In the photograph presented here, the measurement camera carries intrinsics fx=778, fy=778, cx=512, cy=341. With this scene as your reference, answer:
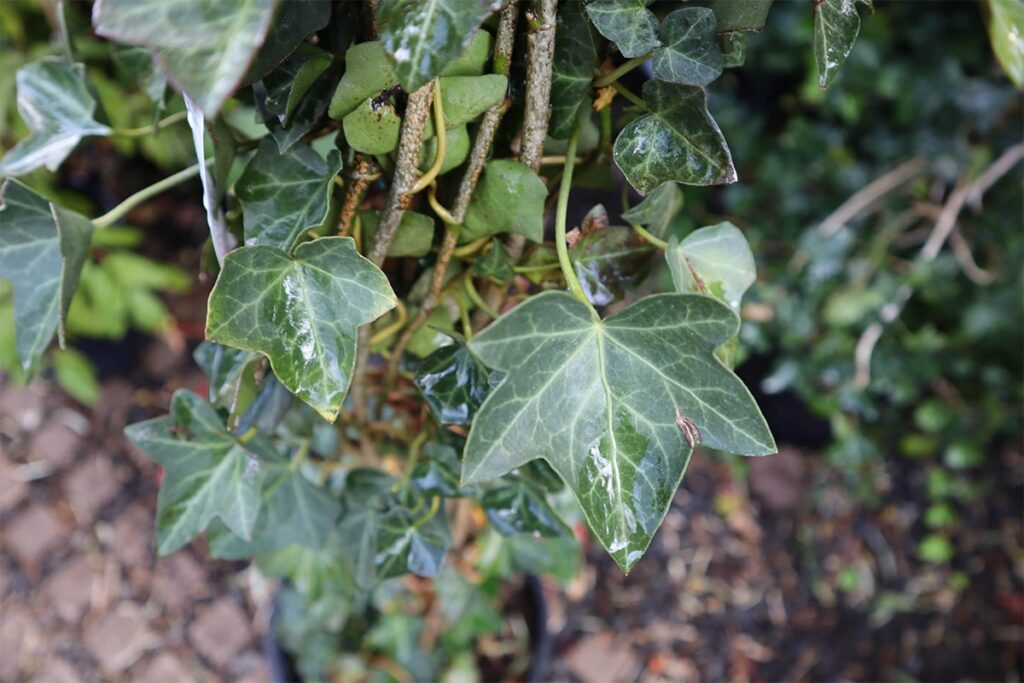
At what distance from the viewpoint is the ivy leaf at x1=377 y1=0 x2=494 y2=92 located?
336mm

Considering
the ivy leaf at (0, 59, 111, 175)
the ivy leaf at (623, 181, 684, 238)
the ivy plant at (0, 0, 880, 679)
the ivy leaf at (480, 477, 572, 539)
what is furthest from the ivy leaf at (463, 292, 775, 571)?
the ivy leaf at (0, 59, 111, 175)

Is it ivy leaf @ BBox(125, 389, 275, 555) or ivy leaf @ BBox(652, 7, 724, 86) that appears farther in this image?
ivy leaf @ BBox(125, 389, 275, 555)

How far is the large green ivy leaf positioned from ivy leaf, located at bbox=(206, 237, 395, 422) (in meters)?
0.15

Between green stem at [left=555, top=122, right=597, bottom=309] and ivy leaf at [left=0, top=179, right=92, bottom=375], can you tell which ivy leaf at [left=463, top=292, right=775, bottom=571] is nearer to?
green stem at [left=555, top=122, right=597, bottom=309]

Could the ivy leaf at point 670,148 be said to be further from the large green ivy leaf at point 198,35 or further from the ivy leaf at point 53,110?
the ivy leaf at point 53,110

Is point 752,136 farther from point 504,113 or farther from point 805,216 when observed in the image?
point 504,113

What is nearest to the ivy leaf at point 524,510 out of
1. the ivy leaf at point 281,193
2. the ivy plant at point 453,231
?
the ivy plant at point 453,231

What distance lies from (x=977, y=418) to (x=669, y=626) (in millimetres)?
682

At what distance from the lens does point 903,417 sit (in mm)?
1574

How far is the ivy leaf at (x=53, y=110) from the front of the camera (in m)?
0.62

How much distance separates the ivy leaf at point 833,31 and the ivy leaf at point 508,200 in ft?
0.55

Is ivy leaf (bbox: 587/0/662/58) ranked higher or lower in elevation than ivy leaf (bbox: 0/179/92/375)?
higher

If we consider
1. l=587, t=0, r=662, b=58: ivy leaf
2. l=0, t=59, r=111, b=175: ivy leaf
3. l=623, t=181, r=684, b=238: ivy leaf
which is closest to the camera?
l=587, t=0, r=662, b=58: ivy leaf

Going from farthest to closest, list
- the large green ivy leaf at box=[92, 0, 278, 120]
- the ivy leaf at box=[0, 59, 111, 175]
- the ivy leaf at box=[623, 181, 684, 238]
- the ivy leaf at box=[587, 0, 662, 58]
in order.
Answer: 1. the ivy leaf at box=[0, 59, 111, 175]
2. the ivy leaf at box=[623, 181, 684, 238]
3. the ivy leaf at box=[587, 0, 662, 58]
4. the large green ivy leaf at box=[92, 0, 278, 120]
